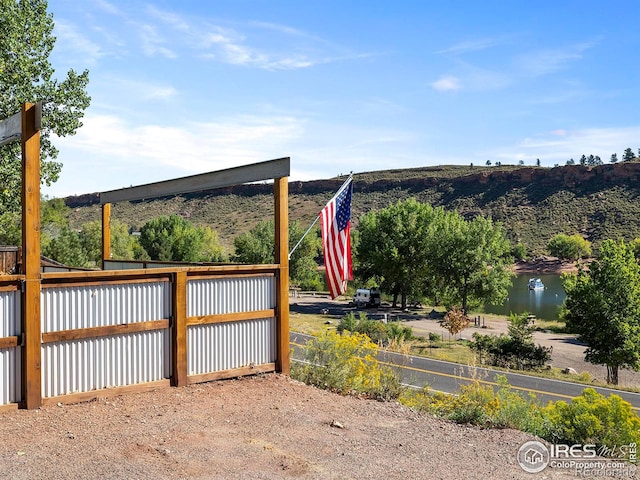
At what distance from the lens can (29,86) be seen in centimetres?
1862

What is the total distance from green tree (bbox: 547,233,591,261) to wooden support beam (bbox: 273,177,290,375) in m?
93.2

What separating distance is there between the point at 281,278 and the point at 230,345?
1.42 metres

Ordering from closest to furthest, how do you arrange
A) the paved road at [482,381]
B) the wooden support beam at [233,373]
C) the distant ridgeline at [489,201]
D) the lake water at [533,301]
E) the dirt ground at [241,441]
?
1. the dirt ground at [241,441]
2. the wooden support beam at [233,373]
3. the paved road at [482,381]
4. the lake water at [533,301]
5. the distant ridgeline at [489,201]

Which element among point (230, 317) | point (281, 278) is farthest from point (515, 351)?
point (230, 317)

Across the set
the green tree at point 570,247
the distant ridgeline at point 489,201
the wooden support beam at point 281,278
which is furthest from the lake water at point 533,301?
the wooden support beam at point 281,278

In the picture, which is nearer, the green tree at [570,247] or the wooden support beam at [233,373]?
the wooden support beam at [233,373]

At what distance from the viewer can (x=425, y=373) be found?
2203 cm

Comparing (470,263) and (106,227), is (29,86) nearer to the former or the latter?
(106,227)

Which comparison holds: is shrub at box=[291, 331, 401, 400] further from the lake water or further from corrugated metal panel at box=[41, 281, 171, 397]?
the lake water

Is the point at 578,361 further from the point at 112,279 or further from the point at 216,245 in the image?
the point at 216,245

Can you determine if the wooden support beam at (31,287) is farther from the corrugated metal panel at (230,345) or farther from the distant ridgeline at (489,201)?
the distant ridgeline at (489,201)

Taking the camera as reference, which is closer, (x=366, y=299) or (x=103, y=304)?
(x=103, y=304)

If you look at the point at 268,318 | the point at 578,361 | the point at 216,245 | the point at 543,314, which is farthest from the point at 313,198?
the point at 268,318

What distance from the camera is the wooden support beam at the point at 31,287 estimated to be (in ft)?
24.2
